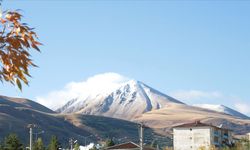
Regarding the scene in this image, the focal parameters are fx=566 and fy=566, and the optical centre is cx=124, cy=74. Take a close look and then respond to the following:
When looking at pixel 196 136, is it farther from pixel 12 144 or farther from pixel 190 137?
pixel 12 144

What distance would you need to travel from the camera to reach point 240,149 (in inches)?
4609

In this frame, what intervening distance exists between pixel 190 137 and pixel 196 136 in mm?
1743

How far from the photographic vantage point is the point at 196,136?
16275 centimetres

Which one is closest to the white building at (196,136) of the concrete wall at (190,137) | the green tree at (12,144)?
the concrete wall at (190,137)

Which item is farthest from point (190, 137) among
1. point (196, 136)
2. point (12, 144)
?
point (12, 144)

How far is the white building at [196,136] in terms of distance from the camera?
160625 mm

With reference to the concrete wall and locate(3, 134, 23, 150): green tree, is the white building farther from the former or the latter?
locate(3, 134, 23, 150): green tree

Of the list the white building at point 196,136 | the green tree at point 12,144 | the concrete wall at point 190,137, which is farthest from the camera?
the concrete wall at point 190,137

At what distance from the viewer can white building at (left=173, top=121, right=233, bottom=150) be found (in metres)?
161

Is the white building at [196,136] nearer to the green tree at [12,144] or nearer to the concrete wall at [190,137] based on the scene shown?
the concrete wall at [190,137]

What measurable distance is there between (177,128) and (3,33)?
159576 mm

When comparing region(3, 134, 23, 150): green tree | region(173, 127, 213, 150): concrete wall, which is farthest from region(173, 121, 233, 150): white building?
region(3, 134, 23, 150): green tree

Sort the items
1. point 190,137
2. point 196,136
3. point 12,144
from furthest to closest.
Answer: point 190,137, point 196,136, point 12,144

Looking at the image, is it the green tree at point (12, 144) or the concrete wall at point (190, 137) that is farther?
the concrete wall at point (190, 137)
